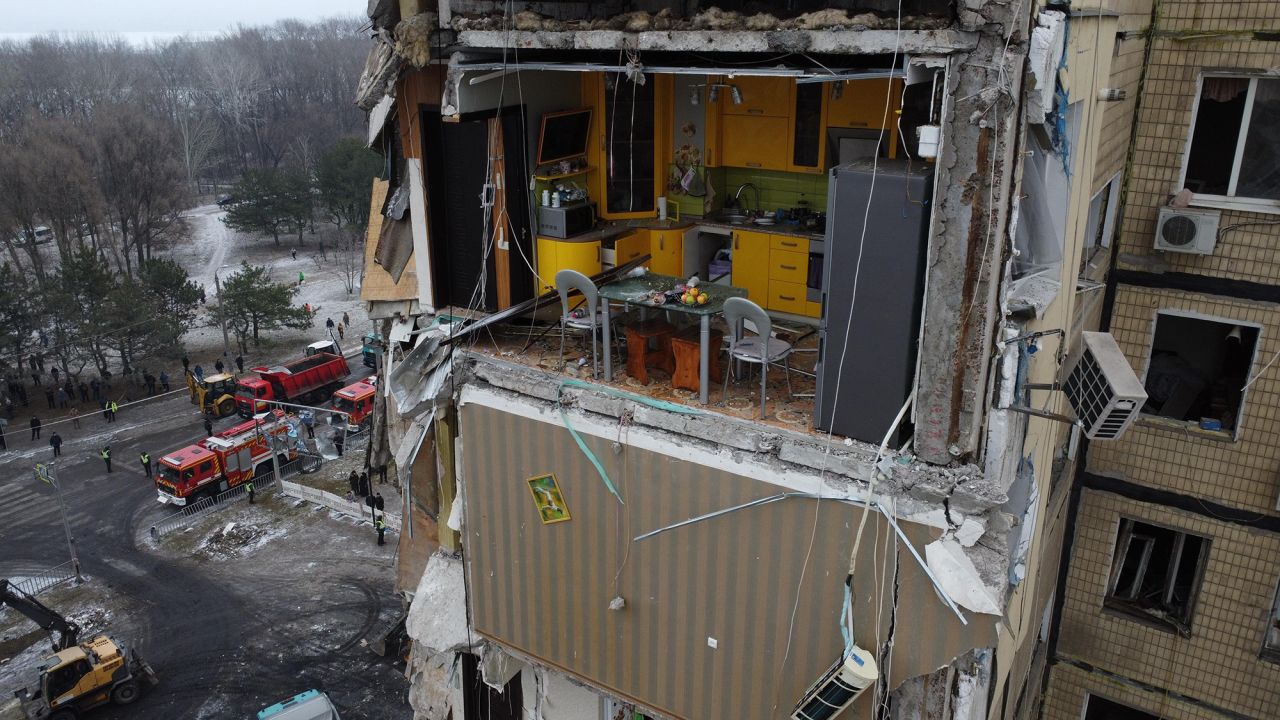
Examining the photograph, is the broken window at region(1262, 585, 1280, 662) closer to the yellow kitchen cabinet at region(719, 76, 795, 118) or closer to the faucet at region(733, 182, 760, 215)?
the faucet at region(733, 182, 760, 215)

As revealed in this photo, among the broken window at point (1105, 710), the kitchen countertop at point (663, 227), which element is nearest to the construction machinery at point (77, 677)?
the kitchen countertop at point (663, 227)

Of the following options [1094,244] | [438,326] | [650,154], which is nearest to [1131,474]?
[1094,244]

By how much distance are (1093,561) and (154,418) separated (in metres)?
38.9

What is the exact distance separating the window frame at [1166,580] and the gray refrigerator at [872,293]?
20.7ft

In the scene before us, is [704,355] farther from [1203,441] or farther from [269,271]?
[269,271]

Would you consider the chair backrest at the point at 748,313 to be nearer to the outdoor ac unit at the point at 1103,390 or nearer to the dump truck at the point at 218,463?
the outdoor ac unit at the point at 1103,390

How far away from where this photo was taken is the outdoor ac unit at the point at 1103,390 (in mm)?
6953

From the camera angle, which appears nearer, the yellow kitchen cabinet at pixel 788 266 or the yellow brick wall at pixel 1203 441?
the yellow brick wall at pixel 1203 441

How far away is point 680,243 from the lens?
36.0ft

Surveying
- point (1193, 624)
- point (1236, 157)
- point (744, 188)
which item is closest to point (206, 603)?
point (744, 188)

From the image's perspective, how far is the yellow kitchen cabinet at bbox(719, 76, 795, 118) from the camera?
1041 cm

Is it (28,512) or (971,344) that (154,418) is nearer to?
(28,512)

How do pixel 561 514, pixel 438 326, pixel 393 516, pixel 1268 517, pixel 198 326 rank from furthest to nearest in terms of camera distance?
pixel 198 326, pixel 393 516, pixel 1268 517, pixel 438 326, pixel 561 514

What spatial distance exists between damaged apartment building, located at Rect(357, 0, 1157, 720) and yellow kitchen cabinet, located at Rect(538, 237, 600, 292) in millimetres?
43
